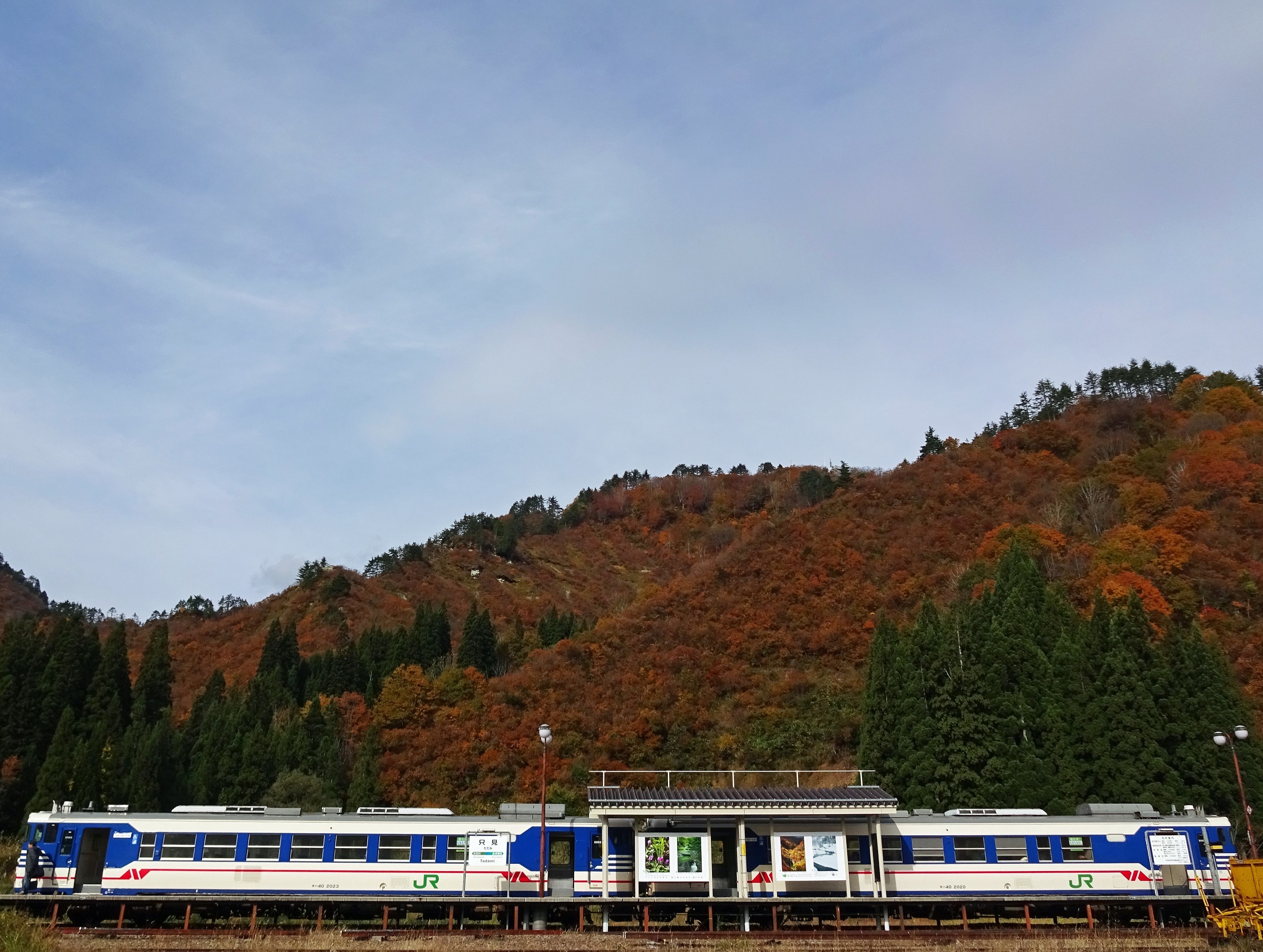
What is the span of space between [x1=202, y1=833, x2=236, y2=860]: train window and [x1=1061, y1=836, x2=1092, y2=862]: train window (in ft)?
84.3

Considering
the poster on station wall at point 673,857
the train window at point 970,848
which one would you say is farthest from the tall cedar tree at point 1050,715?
the poster on station wall at point 673,857

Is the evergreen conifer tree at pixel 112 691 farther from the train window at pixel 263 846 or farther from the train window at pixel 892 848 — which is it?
the train window at pixel 892 848

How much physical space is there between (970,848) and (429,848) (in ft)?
55.0

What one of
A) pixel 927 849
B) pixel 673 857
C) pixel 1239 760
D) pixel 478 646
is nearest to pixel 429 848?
pixel 673 857

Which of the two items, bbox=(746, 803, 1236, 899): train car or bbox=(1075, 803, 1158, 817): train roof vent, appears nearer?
bbox=(746, 803, 1236, 899): train car

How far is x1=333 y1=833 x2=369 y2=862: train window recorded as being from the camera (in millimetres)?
30594

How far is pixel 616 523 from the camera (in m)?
158

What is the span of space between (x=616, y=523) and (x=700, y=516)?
14231 mm

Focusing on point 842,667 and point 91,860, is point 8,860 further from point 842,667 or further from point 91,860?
point 842,667

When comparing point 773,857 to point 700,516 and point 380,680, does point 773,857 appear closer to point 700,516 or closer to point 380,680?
point 380,680

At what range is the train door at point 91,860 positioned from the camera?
3023cm

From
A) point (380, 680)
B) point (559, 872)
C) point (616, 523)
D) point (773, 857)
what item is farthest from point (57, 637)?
point (616, 523)

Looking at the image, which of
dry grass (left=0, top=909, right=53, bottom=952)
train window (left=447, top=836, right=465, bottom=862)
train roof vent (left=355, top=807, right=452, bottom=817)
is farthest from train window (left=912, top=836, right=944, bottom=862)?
dry grass (left=0, top=909, right=53, bottom=952)

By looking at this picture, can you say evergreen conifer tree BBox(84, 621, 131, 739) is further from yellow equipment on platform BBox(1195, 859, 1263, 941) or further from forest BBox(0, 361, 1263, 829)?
yellow equipment on platform BBox(1195, 859, 1263, 941)
